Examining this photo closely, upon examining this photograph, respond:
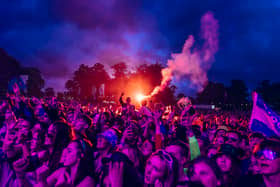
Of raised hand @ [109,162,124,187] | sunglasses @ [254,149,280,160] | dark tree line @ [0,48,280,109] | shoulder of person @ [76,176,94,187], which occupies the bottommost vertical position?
shoulder of person @ [76,176,94,187]

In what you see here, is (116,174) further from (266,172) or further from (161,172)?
(266,172)

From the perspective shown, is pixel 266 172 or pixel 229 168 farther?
pixel 229 168

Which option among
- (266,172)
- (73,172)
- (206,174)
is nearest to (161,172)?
(206,174)

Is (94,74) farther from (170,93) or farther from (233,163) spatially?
(233,163)

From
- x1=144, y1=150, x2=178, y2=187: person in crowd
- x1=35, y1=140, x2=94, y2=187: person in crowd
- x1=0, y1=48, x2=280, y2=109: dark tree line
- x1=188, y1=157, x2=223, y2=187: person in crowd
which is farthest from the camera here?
x1=0, y1=48, x2=280, y2=109: dark tree line

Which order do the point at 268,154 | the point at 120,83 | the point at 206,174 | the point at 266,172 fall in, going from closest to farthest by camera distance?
the point at 206,174 → the point at 266,172 → the point at 268,154 → the point at 120,83

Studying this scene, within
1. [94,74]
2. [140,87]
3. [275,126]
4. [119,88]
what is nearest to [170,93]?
[140,87]

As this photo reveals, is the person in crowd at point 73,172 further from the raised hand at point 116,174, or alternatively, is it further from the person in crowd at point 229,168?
the person in crowd at point 229,168

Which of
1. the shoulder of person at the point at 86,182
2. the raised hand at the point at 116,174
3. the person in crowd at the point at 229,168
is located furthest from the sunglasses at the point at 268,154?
the shoulder of person at the point at 86,182

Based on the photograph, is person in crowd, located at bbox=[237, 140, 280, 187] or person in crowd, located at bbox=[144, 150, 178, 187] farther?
person in crowd, located at bbox=[237, 140, 280, 187]

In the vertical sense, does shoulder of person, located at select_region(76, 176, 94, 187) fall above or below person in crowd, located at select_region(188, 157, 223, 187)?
below

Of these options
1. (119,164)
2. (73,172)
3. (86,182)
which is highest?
(119,164)

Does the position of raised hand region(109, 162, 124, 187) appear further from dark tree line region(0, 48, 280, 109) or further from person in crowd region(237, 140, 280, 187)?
dark tree line region(0, 48, 280, 109)

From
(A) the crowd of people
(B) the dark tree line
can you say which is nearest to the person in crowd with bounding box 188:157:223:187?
(A) the crowd of people
